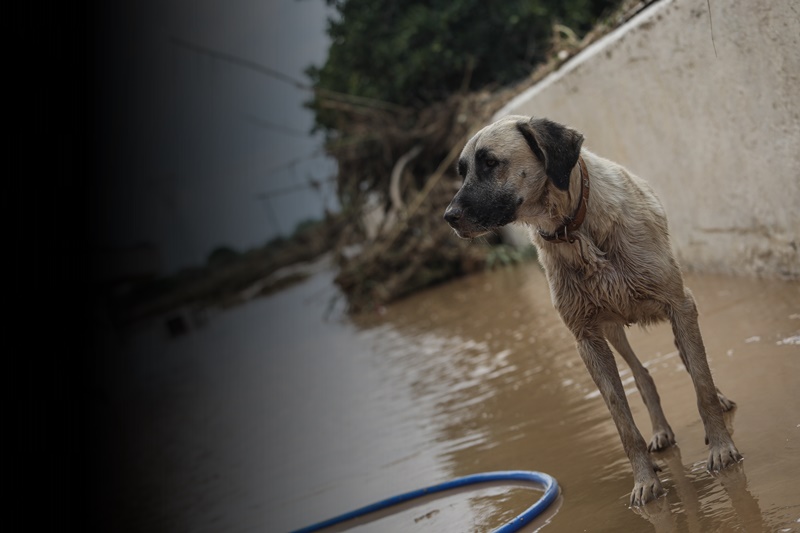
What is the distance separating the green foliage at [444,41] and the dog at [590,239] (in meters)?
12.0

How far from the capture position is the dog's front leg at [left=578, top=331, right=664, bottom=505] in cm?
384

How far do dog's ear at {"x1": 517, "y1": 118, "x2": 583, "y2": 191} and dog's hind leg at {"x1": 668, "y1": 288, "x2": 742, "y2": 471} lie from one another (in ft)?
2.83

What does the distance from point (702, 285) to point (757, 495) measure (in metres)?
4.51

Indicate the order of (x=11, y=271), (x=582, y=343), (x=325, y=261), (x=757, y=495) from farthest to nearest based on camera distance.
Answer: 1. (x=325, y=261)
2. (x=11, y=271)
3. (x=582, y=343)
4. (x=757, y=495)

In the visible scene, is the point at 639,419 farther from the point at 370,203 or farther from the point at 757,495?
the point at 370,203

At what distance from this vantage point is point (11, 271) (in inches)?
362

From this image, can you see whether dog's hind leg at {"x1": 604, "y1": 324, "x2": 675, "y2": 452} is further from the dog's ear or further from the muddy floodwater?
the dog's ear

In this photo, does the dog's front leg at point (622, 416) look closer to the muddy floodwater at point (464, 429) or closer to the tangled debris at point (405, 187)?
the muddy floodwater at point (464, 429)

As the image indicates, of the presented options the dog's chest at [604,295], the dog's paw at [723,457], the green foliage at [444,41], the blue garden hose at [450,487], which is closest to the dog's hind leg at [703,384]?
the dog's paw at [723,457]

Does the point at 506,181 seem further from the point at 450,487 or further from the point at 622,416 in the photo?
the point at 450,487

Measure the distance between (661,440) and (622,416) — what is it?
0.60 m

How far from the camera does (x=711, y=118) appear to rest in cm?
684

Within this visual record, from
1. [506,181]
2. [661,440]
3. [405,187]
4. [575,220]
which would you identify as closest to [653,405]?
[661,440]

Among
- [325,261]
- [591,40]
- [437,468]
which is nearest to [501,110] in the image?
[591,40]
